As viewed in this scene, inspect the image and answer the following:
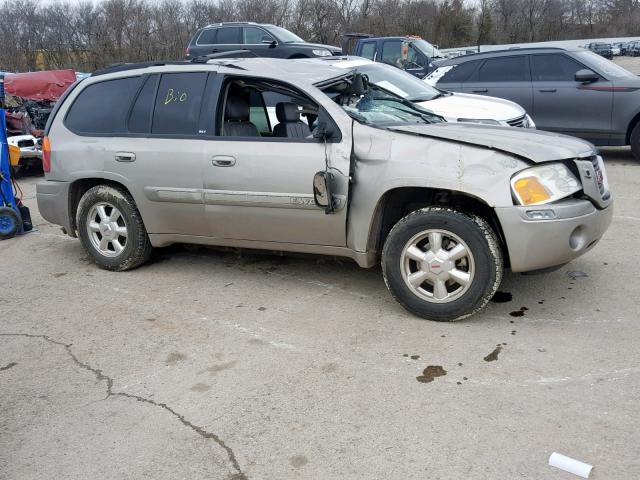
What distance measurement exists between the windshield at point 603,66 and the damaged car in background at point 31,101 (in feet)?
30.7

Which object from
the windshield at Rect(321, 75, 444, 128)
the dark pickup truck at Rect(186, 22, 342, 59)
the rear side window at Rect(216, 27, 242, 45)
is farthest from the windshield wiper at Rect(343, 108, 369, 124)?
the rear side window at Rect(216, 27, 242, 45)

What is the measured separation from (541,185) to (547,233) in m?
0.30

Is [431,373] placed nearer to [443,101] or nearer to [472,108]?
[472,108]

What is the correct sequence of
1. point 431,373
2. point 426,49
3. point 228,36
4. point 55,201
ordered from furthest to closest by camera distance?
point 228,36 < point 426,49 < point 55,201 < point 431,373

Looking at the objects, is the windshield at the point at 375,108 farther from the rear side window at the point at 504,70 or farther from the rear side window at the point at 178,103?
the rear side window at the point at 504,70

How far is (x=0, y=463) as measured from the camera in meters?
2.95

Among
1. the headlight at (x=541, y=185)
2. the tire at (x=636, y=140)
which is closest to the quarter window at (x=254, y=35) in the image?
the tire at (x=636, y=140)

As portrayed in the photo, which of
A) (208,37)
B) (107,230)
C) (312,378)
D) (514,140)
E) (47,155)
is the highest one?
(208,37)

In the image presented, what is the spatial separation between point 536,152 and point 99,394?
2.99 meters

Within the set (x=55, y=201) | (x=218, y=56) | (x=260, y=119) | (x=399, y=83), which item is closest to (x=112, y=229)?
(x=55, y=201)

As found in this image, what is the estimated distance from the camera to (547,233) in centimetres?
384

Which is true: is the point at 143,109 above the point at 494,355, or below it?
above

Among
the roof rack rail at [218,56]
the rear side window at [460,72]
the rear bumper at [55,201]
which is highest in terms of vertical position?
the roof rack rail at [218,56]

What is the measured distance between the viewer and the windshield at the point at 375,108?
4660 mm
